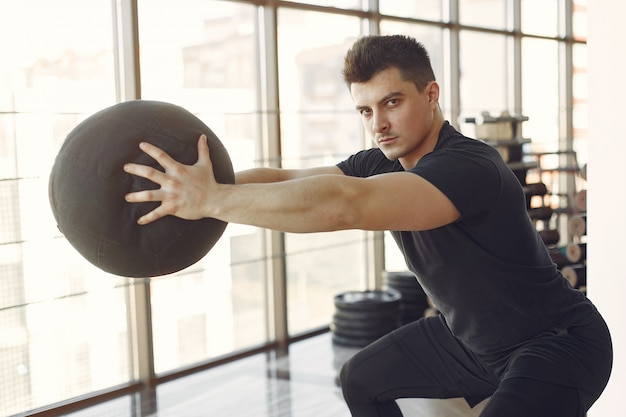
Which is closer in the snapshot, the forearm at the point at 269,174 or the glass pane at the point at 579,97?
the forearm at the point at 269,174

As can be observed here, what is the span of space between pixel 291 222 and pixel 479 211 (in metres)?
0.45

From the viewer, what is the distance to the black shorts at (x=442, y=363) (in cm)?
175

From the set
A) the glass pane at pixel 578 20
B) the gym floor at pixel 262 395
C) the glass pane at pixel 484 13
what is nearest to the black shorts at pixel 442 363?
the gym floor at pixel 262 395

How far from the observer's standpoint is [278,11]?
4223 millimetres

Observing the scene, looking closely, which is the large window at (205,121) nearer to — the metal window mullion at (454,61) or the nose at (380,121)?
the metal window mullion at (454,61)

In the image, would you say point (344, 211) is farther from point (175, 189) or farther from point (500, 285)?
point (500, 285)

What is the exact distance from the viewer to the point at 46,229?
10.8ft

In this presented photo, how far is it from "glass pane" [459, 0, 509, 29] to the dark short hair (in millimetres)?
4110

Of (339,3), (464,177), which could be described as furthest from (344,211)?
(339,3)

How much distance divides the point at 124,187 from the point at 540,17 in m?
6.04

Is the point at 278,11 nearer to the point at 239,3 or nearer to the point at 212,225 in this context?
the point at 239,3

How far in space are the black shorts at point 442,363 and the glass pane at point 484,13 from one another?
→ 412cm

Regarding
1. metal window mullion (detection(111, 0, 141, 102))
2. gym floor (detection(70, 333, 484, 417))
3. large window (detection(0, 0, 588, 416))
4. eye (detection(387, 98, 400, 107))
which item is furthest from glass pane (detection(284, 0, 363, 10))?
eye (detection(387, 98, 400, 107))

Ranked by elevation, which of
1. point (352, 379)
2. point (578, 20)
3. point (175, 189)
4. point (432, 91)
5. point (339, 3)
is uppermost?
point (578, 20)
